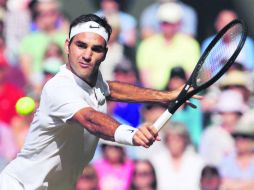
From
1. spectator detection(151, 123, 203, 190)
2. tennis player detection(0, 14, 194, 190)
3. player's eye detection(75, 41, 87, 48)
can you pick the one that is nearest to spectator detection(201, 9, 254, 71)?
spectator detection(151, 123, 203, 190)

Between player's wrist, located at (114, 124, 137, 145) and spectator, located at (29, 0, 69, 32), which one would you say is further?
spectator, located at (29, 0, 69, 32)

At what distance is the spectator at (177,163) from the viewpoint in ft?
29.3

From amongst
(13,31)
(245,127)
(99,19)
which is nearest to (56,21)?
(13,31)

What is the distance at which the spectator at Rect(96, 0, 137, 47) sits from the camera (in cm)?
1020

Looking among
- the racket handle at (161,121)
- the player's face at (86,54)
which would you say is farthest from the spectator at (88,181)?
the racket handle at (161,121)

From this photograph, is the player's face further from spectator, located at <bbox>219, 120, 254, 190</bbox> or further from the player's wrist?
spectator, located at <bbox>219, 120, 254, 190</bbox>

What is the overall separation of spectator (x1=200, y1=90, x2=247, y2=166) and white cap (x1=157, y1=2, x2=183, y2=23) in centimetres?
120

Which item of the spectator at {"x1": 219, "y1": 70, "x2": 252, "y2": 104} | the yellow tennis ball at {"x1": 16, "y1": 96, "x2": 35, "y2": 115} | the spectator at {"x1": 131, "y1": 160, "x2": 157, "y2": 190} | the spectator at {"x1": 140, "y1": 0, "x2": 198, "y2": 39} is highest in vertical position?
the spectator at {"x1": 140, "y1": 0, "x2": 198, "y2": 39}

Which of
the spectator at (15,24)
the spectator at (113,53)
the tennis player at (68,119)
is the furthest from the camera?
the spectator at (15,24)

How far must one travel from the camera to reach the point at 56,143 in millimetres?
5598

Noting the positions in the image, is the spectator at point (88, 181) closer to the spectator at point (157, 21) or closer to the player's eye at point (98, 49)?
the spectator at point (157, 21)

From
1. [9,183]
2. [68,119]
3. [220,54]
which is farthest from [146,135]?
[220,54]

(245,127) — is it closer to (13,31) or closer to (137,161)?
(137,161)

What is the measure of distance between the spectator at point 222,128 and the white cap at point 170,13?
1.20 meters
